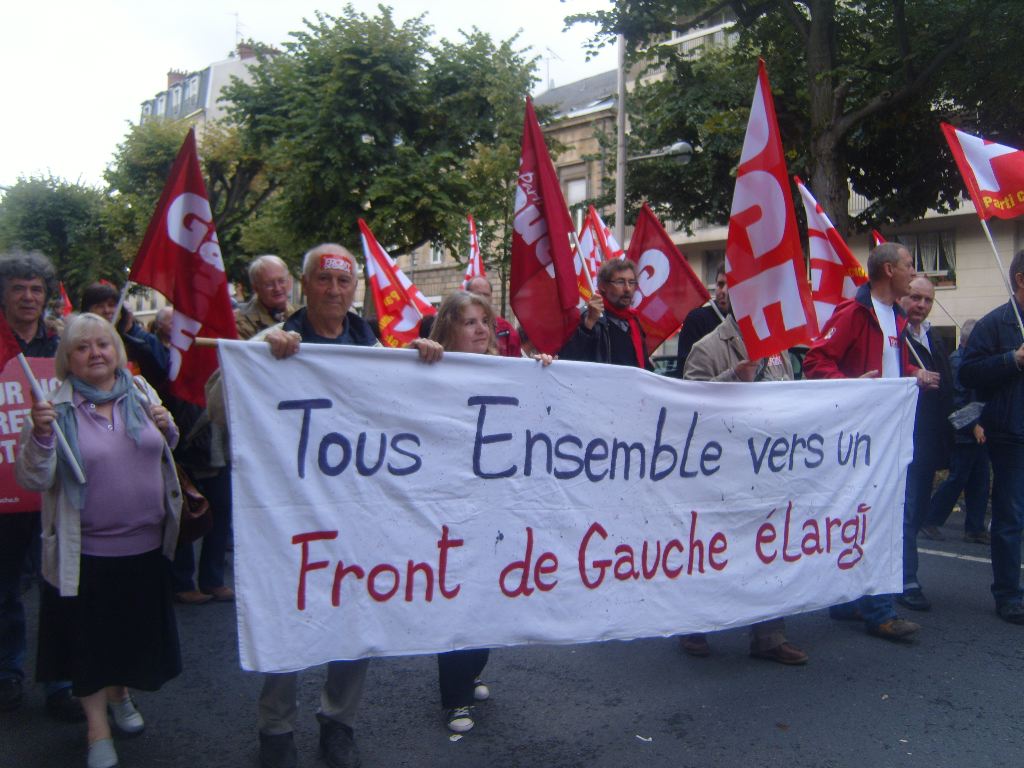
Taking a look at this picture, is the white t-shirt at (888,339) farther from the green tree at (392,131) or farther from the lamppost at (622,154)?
the green tree at (392,131)

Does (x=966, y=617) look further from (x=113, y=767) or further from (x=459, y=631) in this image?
(x=113, y=767)

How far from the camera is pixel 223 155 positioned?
28.0m

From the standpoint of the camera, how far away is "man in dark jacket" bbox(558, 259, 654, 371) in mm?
5141

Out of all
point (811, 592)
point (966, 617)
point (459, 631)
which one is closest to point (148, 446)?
point (459, 631)

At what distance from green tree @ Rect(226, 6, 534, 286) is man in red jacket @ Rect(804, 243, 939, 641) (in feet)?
51.7

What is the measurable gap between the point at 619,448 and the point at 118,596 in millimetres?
1940

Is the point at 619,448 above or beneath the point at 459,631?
above

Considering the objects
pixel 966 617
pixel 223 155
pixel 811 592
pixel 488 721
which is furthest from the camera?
pixel 223 155

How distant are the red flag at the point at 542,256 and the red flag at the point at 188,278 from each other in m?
1.27

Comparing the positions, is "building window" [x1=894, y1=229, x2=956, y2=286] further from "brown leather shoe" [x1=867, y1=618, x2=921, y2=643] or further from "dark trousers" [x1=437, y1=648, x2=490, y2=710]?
"dark trousers" [x1=437, y1=648, x2=490, y2=710]

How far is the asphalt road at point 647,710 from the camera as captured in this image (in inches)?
136

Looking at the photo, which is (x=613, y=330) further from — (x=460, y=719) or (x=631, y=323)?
(x=460, y=719)

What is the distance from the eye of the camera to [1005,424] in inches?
201

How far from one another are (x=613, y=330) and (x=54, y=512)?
3.02m
